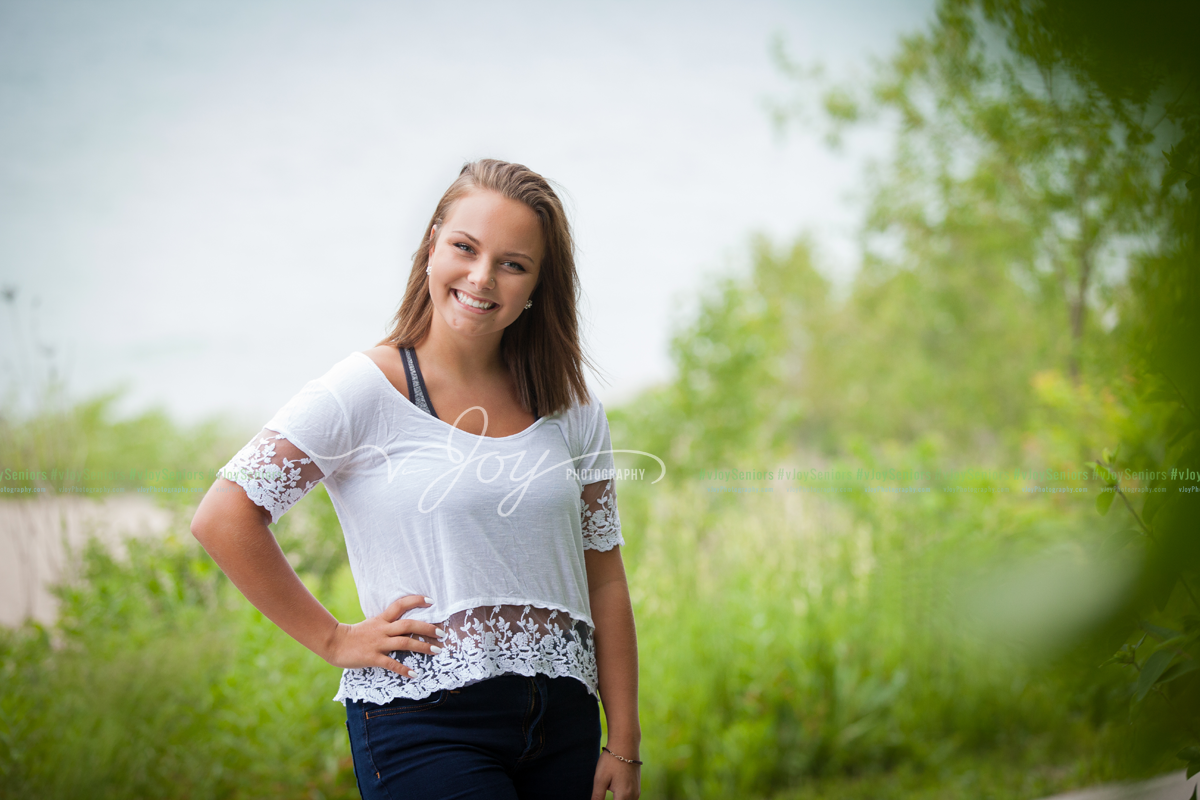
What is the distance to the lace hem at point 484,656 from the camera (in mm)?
1190

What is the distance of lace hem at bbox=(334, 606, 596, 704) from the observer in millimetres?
1190

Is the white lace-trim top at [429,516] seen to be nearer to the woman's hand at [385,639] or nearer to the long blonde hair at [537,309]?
the woman's hand at [385,639]

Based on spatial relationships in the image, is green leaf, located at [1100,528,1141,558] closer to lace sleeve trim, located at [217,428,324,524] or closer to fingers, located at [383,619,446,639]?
fingers, located at [383,619,446,639]

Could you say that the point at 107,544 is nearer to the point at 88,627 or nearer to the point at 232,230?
the point at 88,627

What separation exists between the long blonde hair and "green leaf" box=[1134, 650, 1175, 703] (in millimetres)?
954

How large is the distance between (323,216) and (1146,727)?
133 inches

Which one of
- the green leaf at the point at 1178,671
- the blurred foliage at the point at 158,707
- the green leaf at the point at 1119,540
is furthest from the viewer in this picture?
the blurred foliage at the point at 158,707

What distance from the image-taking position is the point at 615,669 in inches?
56.6

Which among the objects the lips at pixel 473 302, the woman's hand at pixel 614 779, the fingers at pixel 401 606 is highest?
the lips at pixel 473 302

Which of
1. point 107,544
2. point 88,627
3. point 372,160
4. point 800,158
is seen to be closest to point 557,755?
point 88,627

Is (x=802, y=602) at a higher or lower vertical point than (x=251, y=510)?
lower

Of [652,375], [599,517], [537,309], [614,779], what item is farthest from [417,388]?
[652,375]

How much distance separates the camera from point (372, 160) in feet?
11.6

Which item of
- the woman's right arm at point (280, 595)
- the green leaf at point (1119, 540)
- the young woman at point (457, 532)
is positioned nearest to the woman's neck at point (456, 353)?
the young woman at point (457, 532)
